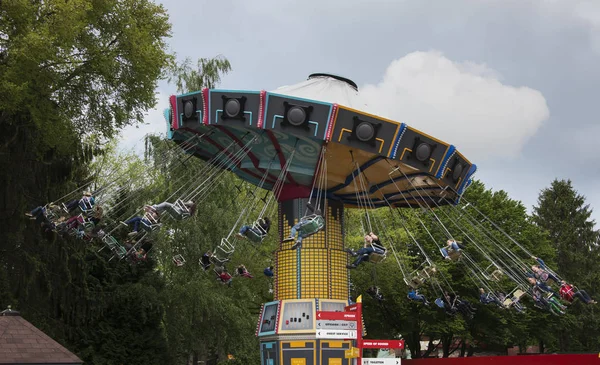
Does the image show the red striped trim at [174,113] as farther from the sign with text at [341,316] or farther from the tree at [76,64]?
the sign with text at [341,316]

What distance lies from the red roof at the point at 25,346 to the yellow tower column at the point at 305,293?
5837mm

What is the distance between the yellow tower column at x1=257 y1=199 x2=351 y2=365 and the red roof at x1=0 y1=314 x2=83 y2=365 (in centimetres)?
584

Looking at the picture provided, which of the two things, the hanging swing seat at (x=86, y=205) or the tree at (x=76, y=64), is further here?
the tree at (x=76, y=64)

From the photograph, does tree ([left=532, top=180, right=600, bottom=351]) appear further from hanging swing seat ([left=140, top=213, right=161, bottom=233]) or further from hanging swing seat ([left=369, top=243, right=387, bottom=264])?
hanging swing seat ([left=140, top=213, right=161, bottom=233])

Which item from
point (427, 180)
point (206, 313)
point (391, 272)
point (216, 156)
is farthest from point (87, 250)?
point (391, 272)

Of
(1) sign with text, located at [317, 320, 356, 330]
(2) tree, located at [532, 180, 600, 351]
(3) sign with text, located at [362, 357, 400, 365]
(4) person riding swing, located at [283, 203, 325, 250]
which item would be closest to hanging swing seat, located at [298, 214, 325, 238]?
(4) person riding swing, located at [283, 203, 325, 250]

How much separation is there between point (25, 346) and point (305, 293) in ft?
25.4

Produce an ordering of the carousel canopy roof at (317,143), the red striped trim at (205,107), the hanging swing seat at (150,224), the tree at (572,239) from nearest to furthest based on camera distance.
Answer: the hanging swing seat at (150,224) < the carousel canopy roof at (317,143) < the red striped trim at (205,107) < the tree at (572,239)

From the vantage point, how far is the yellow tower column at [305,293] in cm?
1914

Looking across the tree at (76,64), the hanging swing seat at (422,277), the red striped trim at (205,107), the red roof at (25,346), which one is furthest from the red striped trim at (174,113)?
the hanging swing seat at (422,277)

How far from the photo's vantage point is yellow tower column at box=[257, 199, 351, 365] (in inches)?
754

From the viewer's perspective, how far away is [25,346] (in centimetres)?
1548

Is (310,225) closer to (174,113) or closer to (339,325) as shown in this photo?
(339,325)

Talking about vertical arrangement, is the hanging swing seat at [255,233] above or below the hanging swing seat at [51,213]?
below
